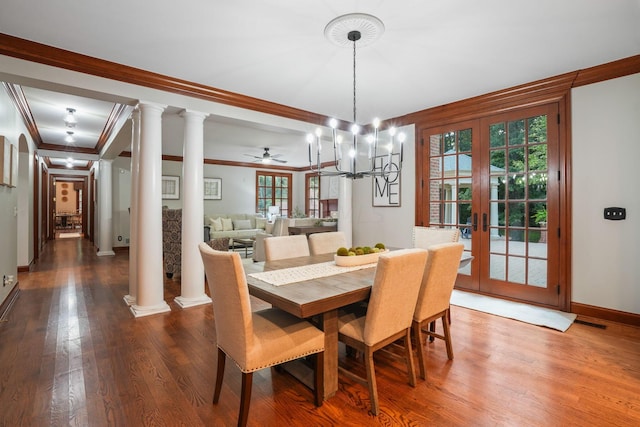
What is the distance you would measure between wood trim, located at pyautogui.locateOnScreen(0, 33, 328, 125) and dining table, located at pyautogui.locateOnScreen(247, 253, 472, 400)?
2311 millimetres

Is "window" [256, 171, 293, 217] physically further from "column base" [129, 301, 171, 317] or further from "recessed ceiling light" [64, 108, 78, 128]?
"column base" [129, 301, 171, 317]

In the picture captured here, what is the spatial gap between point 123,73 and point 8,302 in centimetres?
288

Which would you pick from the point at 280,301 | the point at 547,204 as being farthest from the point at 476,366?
the point at 547,204

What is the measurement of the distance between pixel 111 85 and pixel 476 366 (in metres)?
3.97

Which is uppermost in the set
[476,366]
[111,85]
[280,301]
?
[111,85]

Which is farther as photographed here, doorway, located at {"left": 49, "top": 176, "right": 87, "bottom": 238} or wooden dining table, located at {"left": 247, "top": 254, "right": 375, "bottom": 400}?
doorway, located at {"left": 49, "top": 176, "right": 87, "bottom": 238}

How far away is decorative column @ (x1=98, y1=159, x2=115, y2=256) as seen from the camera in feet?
24.3

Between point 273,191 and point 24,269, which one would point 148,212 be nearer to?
point 24,269

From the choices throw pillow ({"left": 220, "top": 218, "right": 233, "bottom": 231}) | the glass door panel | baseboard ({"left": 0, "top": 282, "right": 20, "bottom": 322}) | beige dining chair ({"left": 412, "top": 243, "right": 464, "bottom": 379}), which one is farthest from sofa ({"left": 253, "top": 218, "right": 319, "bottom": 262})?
beige dining chair ({"left": 412, "top": 243, "right": 464, "bottom": 379})

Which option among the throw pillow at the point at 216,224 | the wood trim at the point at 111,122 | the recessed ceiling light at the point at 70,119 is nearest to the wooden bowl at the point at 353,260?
the wood trim at the point at 111,122

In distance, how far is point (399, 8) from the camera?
2.17m

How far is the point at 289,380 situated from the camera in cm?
213

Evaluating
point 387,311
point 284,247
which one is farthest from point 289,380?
point 284,247

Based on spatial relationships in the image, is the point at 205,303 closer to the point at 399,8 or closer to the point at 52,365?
the point at 52,365
